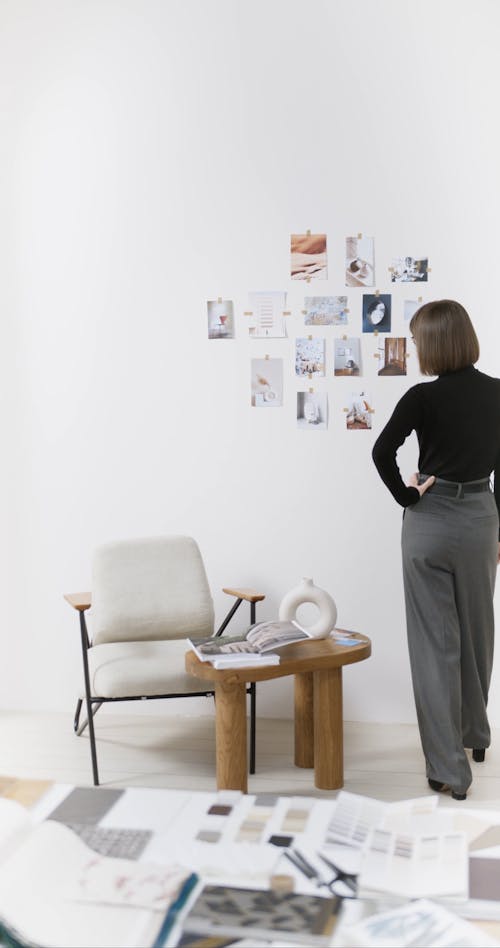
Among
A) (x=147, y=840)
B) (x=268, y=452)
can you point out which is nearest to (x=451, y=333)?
(x=268, y=452)

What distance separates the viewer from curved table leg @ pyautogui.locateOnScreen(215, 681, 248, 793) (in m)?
3.09

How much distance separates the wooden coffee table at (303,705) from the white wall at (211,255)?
22.3 inches

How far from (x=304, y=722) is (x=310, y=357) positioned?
1425mm

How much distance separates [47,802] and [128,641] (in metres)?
1.57

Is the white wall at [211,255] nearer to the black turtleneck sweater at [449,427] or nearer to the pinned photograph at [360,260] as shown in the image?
the pinned photograph at [360,260]

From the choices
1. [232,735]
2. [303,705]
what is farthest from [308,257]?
[232,735]

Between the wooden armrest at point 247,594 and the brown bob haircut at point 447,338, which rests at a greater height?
the brown bob haircut at point 447,338

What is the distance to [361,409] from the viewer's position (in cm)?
396

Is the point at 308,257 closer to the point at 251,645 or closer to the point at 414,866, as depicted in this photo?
the point at 251,645

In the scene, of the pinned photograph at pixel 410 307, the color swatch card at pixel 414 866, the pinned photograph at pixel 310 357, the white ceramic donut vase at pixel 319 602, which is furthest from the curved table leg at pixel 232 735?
the pinned photograph at pixel 410 307

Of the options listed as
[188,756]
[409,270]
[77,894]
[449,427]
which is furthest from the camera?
[409,270]

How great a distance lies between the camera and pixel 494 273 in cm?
382

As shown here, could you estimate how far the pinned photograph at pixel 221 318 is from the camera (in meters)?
4.01

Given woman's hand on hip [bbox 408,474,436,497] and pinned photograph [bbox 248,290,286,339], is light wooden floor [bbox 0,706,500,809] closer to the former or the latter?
woman's hand on hip [bbox 408,474,436,497]
